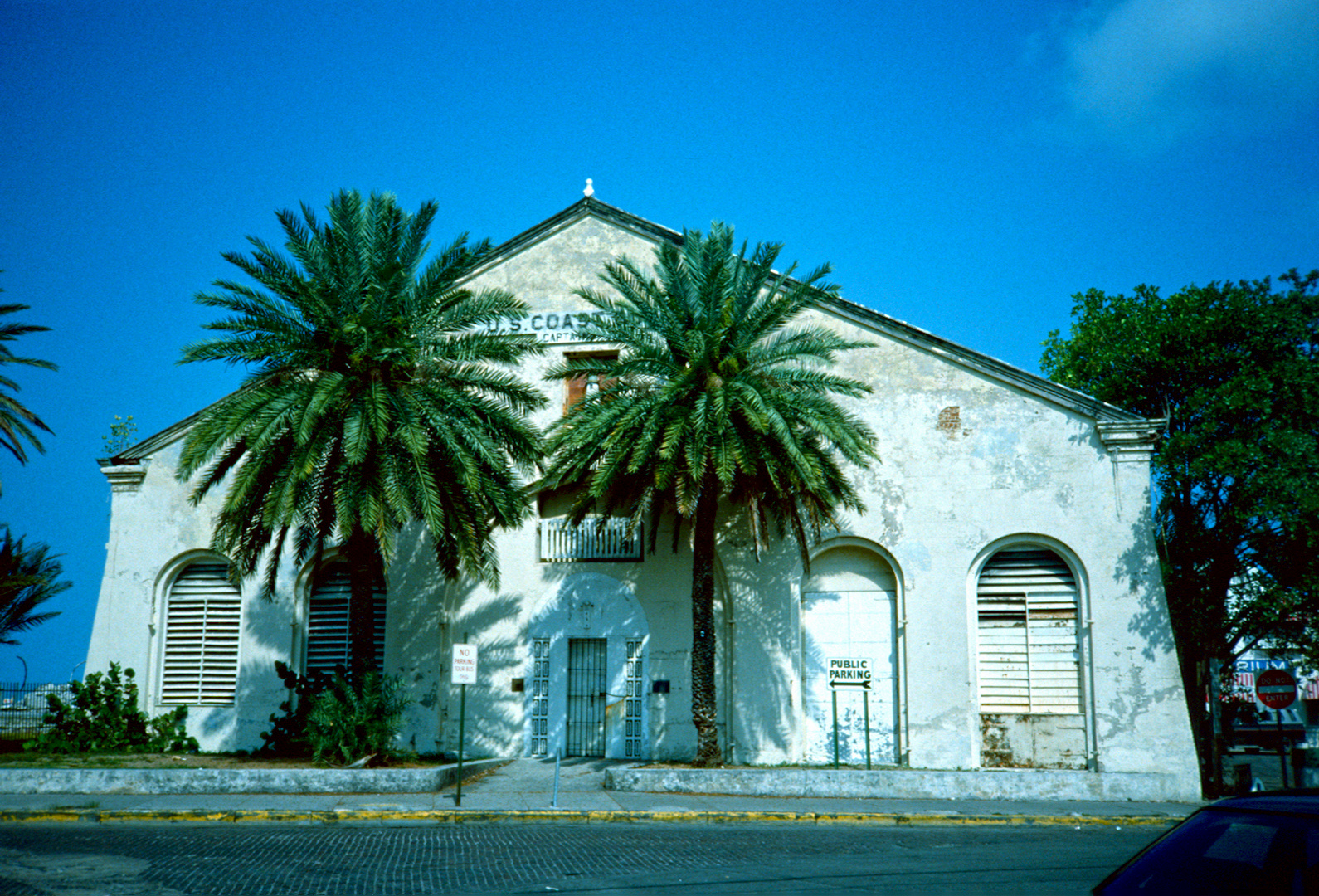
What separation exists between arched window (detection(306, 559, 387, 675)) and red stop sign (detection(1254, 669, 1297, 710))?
18204 millimetres

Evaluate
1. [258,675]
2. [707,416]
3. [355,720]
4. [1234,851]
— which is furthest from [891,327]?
[1234,851]

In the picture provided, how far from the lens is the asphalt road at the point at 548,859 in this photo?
10.6m

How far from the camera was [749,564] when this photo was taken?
22688 mm

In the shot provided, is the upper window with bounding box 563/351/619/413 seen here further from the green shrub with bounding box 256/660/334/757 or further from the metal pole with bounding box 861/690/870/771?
the metal pole with bounding box 861/690/870/771

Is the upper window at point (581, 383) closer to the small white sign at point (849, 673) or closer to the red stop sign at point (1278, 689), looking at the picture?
the small white sign at point (849, 673)

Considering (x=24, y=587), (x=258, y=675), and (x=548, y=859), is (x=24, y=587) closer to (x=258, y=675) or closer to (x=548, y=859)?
(x=258, y=675)

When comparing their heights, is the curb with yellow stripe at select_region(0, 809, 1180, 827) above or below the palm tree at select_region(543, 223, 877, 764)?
below

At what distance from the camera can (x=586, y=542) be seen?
2347 centimetres

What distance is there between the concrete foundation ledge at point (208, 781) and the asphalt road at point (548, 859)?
2.18 metres

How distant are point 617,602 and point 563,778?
14.4ft

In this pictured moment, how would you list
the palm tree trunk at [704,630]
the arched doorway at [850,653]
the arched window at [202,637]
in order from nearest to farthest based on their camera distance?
the palm tree trunk at [704,630]
the arched doorway at [850,653]
the arched window at [202,637]

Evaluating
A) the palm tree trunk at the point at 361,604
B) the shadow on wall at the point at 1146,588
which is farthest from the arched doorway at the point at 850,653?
the palm tree trunk at the point at 361,604

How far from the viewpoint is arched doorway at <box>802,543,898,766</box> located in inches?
864

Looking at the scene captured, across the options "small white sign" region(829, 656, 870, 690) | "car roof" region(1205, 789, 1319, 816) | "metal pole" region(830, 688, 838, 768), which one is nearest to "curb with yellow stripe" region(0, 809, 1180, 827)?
"metal pole" region(830, 688, 838, 768)
